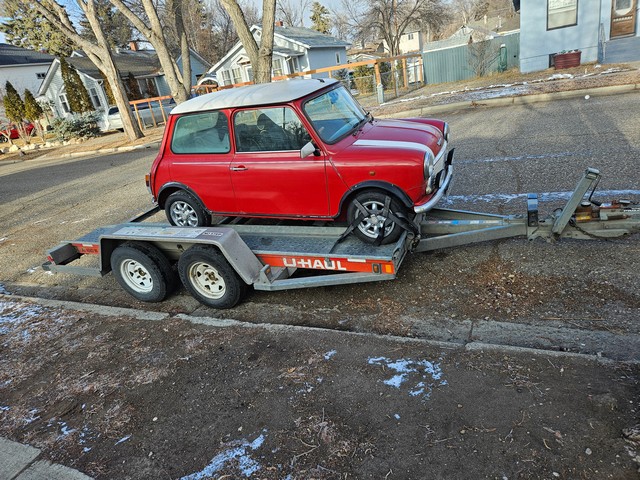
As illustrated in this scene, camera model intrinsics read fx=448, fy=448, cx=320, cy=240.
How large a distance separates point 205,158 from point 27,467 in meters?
3.42

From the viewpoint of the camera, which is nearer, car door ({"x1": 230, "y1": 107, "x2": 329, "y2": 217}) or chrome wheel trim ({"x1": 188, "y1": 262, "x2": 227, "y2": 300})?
car door ({"x1": 230, "y1": 107, "x2": 329, "y2": 217})

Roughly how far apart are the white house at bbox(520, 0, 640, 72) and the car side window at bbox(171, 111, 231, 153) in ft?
58.2

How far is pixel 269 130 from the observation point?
4.98 m

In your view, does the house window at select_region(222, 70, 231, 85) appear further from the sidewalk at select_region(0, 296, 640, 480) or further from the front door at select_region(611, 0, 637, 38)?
the sidewalk at select_region(0, 296, 640, 480)

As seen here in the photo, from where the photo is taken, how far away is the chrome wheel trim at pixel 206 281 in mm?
4918

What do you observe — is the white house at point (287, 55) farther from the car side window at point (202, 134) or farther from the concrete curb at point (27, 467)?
the concrete curb at point (27, 467)

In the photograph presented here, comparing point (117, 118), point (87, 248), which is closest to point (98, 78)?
point (117, 118)

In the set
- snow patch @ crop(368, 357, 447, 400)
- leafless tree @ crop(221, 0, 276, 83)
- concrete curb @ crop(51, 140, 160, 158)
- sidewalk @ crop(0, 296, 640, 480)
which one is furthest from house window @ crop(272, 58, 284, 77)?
snow patch @ crop(368, 357, 447, 400)

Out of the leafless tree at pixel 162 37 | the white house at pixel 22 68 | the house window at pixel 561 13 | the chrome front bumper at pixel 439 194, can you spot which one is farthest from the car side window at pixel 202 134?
the white house at pixel 22 68

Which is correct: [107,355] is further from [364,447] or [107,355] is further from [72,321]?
[364,447]

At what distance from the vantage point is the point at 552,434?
9.07 ft

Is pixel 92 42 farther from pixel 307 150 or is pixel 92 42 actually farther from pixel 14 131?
pixel 307 150

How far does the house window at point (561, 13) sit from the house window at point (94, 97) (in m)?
32.3

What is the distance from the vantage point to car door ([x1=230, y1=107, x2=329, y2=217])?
189 inches
